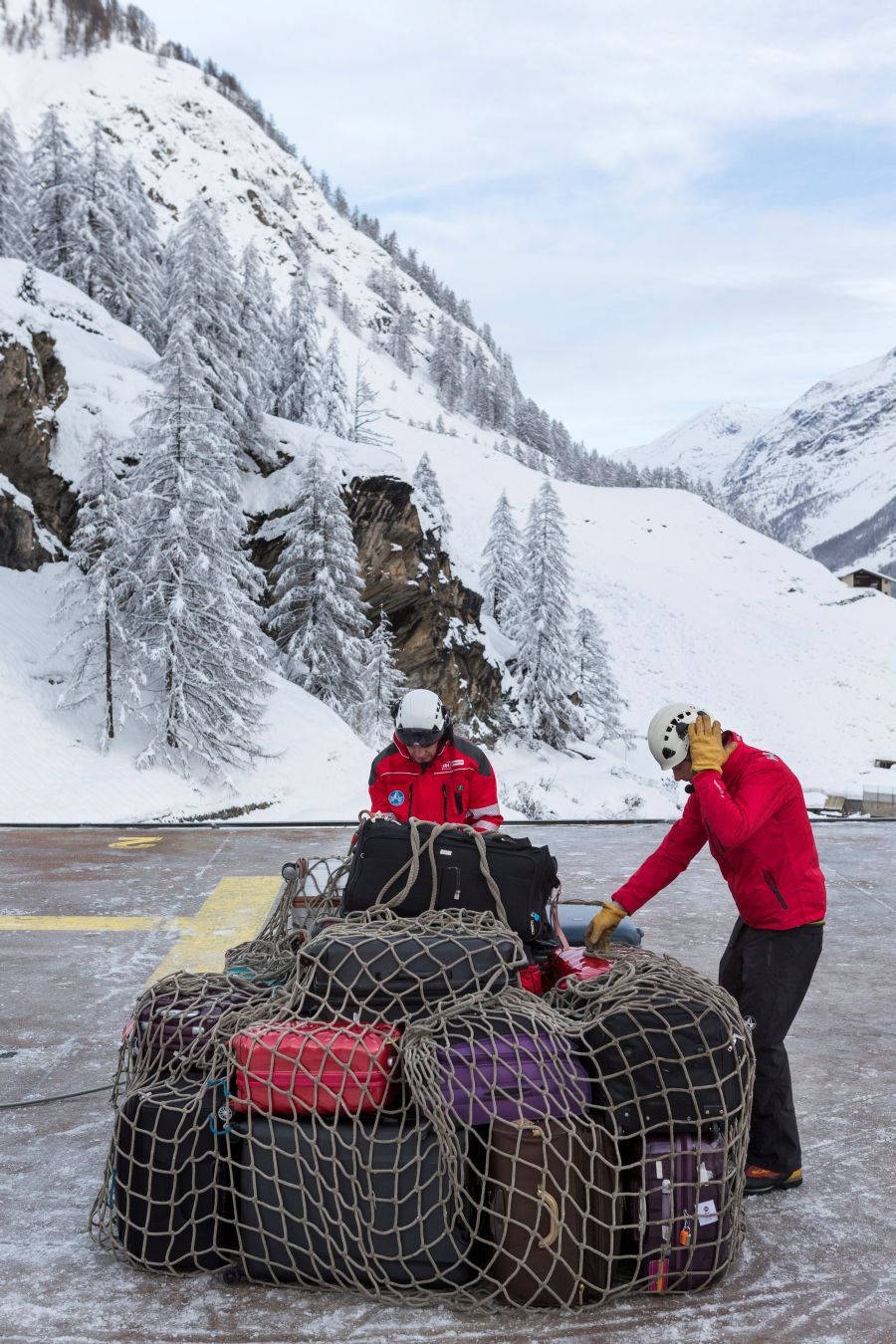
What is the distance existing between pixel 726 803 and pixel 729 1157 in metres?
1.26

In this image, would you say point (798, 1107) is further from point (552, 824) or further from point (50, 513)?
point (50, 513)

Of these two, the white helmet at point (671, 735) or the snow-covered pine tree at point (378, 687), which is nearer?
the white helmet at point (671, 735)

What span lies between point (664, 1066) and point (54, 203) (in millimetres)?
46626

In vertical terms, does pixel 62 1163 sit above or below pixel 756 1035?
below

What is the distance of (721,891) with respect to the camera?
30.5 ft

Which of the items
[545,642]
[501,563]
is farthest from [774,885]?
[501,563]

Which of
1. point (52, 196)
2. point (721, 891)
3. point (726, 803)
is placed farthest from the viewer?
point (52, 196)

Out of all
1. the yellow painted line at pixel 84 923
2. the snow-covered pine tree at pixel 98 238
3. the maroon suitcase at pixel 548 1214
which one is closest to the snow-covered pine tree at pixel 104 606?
the yellow painted line at pixel 84 923

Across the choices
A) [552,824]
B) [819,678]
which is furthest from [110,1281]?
[819,678]

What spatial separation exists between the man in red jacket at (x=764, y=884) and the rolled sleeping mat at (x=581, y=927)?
3.49 ft

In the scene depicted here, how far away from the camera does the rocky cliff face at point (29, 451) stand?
25.9m

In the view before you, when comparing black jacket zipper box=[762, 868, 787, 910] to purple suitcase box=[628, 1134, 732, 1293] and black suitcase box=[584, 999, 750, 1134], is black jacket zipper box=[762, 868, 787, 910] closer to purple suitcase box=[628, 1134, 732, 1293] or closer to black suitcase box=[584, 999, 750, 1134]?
black suitcase box=[584, 999, 750, 1134]

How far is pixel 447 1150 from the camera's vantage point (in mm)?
3332

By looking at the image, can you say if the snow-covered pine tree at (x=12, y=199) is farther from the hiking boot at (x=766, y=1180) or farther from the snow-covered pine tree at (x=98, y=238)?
the hiking boot at (x=766, y=1180)
